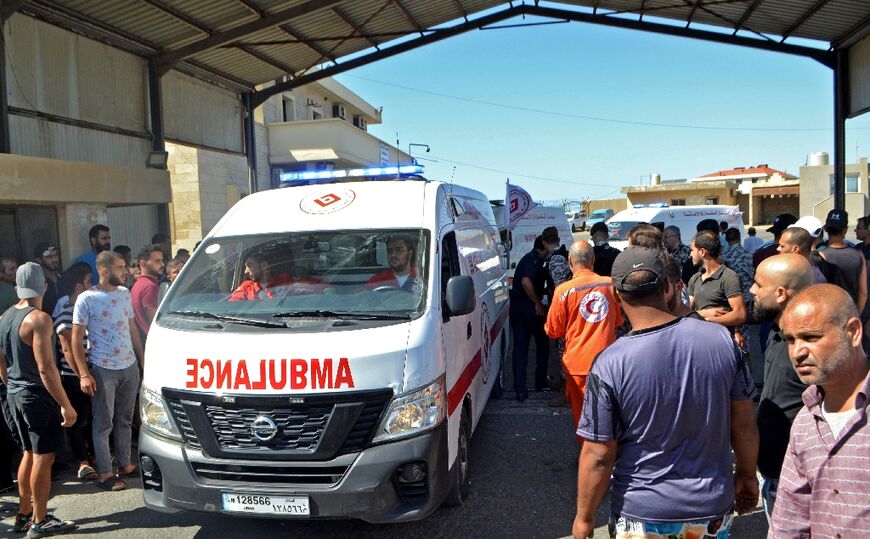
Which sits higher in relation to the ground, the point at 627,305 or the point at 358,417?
the point at 627,305

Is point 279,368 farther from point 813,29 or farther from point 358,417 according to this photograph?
point 813,29

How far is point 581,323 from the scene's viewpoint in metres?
4.65

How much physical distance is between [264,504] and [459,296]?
1.62 m

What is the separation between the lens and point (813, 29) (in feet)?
42.8

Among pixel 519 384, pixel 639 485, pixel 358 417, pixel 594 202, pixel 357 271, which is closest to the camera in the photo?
pixel 639 485

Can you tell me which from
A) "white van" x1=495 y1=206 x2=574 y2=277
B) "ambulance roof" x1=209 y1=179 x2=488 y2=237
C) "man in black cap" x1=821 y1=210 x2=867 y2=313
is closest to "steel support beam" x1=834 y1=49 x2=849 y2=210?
"white van" x1=495 y1=206 x2=574 y2=277

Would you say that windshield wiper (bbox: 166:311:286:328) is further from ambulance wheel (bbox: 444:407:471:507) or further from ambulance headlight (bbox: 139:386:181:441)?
ambulance wheel (bbox: 444:407:471:507)

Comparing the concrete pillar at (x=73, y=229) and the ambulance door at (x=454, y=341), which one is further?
the concrete pillar at (x=73, y=229)

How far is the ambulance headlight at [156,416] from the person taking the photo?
143 inches

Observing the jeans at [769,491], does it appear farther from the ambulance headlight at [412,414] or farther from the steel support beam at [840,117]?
the steel support beam at [840,117]

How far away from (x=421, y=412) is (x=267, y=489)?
3.09 feet

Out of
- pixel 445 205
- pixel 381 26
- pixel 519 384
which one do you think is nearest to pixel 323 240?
pixel 445 205

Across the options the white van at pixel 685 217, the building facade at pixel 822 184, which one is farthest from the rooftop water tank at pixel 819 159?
the white van at pixel 685 217

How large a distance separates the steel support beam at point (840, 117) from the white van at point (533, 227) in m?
5.90
